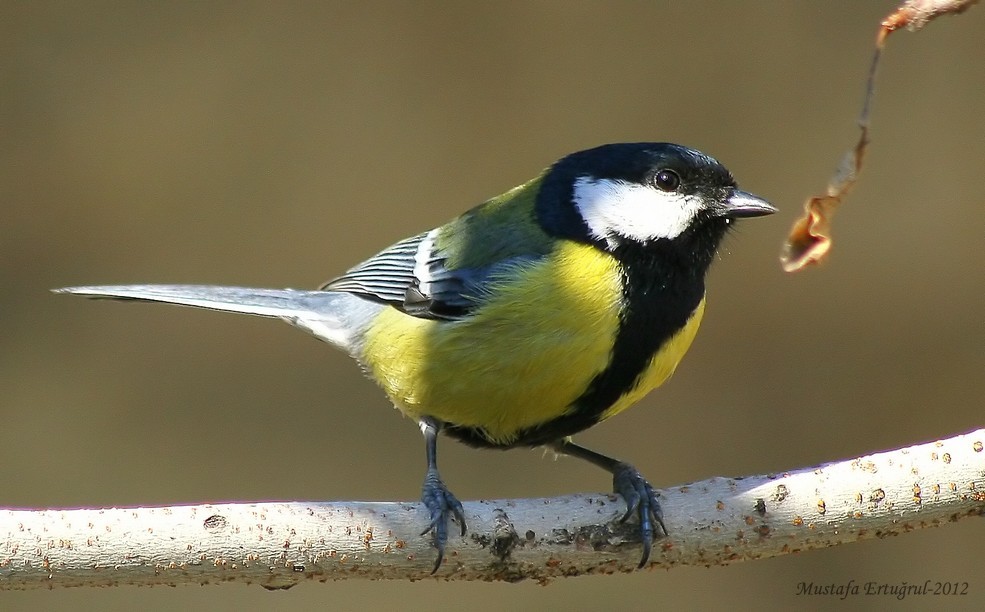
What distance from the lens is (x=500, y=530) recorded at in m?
1.94

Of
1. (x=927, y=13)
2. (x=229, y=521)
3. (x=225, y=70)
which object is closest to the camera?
(x=927, y=13)

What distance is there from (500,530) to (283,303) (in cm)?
116

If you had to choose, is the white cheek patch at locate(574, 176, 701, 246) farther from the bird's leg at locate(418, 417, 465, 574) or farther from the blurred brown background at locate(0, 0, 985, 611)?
the blurred brown background at locate(0, 0, 985, 611)

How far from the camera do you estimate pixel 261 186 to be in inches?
153

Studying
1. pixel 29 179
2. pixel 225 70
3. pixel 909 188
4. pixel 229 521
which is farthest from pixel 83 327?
pixel 909 188

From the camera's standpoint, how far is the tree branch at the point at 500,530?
181 cm

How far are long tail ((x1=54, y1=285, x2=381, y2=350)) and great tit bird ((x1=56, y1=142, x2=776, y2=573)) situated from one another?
0.02 metres

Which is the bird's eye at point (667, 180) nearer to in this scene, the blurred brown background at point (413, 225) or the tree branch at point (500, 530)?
the tree branch at point (500, 530)

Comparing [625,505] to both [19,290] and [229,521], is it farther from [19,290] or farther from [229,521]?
Result: [19,290]

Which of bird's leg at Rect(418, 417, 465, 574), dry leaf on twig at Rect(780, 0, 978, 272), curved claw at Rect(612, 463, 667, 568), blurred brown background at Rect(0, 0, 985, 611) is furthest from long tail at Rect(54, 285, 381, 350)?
dry leaf on twig at Rect(780, 0, 978, 272)

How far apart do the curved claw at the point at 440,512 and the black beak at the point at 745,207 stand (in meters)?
0.89

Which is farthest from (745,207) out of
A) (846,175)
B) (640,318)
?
(846,175)

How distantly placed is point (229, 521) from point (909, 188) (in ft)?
9.40

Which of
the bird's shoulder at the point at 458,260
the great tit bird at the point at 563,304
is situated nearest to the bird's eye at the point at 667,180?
the great tit bird at the point at 563,304
